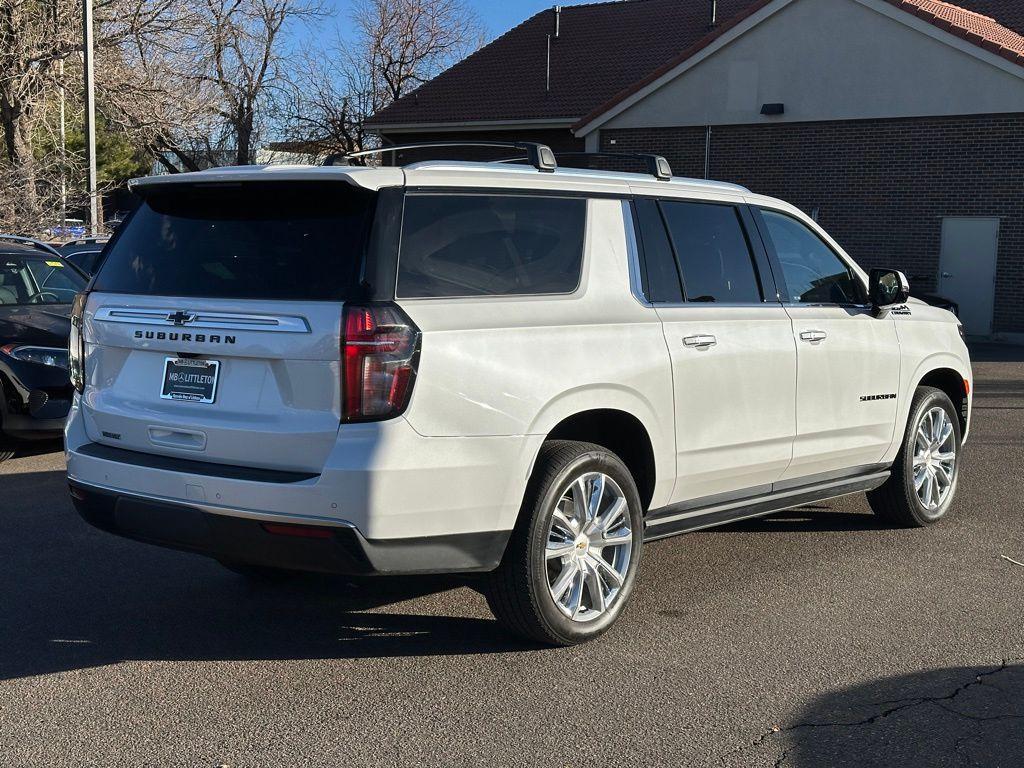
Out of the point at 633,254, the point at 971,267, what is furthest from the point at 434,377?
the point at 971,267

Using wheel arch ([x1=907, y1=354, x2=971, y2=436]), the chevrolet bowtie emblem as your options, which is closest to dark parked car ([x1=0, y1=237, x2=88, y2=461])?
the chevrolet bowtie emblem

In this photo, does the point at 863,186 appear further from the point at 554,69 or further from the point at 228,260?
the point at 228,260

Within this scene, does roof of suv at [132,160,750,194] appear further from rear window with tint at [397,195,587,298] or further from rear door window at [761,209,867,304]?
rear door window at [761,209,867,304]

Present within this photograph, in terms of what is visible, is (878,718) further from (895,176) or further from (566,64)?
(566,64)

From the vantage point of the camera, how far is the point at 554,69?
31.4 m

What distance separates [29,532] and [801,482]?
14.1ft

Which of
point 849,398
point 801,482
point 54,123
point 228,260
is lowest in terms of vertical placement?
point 801,482

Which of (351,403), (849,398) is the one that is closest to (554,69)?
(849,398)

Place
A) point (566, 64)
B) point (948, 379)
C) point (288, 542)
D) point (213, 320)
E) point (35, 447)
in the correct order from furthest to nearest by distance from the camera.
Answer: point (566, 64) < point (35, 447) < point (948, 379) < point (213, 320) < point (288, 542)

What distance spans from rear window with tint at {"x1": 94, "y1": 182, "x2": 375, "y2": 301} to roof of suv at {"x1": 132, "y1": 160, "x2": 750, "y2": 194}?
0.05 metres

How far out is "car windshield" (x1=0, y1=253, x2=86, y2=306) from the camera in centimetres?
1005

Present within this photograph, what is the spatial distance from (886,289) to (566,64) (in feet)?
85.1

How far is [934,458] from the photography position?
7.39 meters

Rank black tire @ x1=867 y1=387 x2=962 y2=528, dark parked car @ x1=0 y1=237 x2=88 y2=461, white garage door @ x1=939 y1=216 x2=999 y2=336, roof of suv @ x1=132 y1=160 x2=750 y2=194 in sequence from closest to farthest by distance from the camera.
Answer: roof of suv @ x1=132 y1=160 x2=750 y2=194 → black tire @ x1=867 y1=387 x2=962 y2=528 → dark parked car @ x1=0 y1=237 x2=88 y2=461 → white garage door @ x1=939 y1=216 x2=999 y2=336
